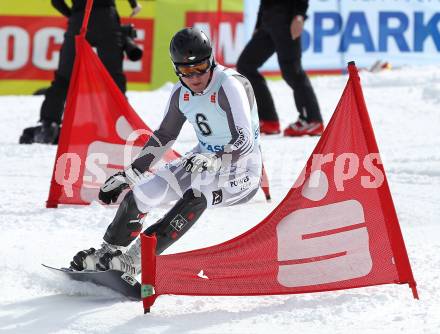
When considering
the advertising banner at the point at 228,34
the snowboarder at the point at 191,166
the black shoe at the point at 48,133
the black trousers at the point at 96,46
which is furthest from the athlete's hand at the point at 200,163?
the advertising banner at the point at 228,34

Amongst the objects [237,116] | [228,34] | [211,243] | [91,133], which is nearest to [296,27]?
[91,133]

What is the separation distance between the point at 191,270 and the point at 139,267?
417 mm

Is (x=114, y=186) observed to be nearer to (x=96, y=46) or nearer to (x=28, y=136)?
(x=96, y=46)

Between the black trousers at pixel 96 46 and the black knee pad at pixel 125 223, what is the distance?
393 centimetres

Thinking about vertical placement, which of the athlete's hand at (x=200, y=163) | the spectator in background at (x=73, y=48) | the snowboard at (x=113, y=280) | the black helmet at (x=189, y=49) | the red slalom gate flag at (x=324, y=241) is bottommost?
the snowboard at (x=113, y=280)

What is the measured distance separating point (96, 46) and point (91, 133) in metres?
2.08

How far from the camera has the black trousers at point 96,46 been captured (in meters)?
8.04

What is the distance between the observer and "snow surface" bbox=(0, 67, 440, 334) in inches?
147

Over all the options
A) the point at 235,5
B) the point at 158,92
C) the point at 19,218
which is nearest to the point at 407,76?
the point at 235,5

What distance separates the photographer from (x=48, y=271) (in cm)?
454

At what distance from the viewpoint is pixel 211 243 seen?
523cm

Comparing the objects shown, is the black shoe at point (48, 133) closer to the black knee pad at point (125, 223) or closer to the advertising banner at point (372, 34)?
the black knee pad at point (125, 223)

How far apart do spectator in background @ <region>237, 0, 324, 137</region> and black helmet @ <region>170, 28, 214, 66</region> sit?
4.12m

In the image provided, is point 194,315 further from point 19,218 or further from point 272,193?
point 272,193
